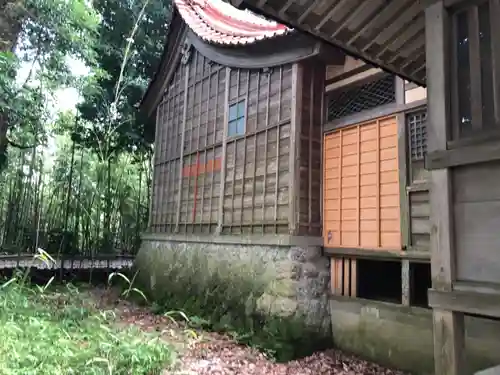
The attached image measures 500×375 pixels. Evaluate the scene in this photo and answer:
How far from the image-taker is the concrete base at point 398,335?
4.14m

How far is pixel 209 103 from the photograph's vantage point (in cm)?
832

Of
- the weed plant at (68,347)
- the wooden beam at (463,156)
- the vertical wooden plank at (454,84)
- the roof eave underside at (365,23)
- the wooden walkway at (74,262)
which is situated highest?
the roof eave underside at (365,23)

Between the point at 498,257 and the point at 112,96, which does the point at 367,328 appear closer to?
the point at 498,257

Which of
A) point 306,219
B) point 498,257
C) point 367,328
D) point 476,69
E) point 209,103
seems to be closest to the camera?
point 498,257

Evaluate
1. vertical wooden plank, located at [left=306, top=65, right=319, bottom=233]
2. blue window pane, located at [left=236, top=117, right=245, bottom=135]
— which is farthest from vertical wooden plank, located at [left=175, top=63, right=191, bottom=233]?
vertical wooden plank, located at [left=306, top=65, right=319, bottom=233]

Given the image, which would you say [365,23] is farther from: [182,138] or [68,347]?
[182,138]

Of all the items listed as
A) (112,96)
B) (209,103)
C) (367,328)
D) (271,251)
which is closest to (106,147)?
(112,96)

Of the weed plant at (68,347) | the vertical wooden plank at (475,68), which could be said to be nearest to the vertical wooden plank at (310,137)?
the weed plant at (68,347)

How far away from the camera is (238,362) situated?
5.00m

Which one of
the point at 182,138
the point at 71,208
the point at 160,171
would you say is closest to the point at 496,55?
the point at 182,138

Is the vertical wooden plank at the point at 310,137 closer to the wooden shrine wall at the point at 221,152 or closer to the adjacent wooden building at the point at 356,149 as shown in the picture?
the adjacent wooden building at the point at 356,149

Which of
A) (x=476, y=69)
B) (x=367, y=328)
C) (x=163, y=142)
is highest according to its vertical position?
(x=163, y=142)

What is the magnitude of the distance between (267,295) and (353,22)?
160 inches

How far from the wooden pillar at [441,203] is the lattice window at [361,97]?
3.13m
